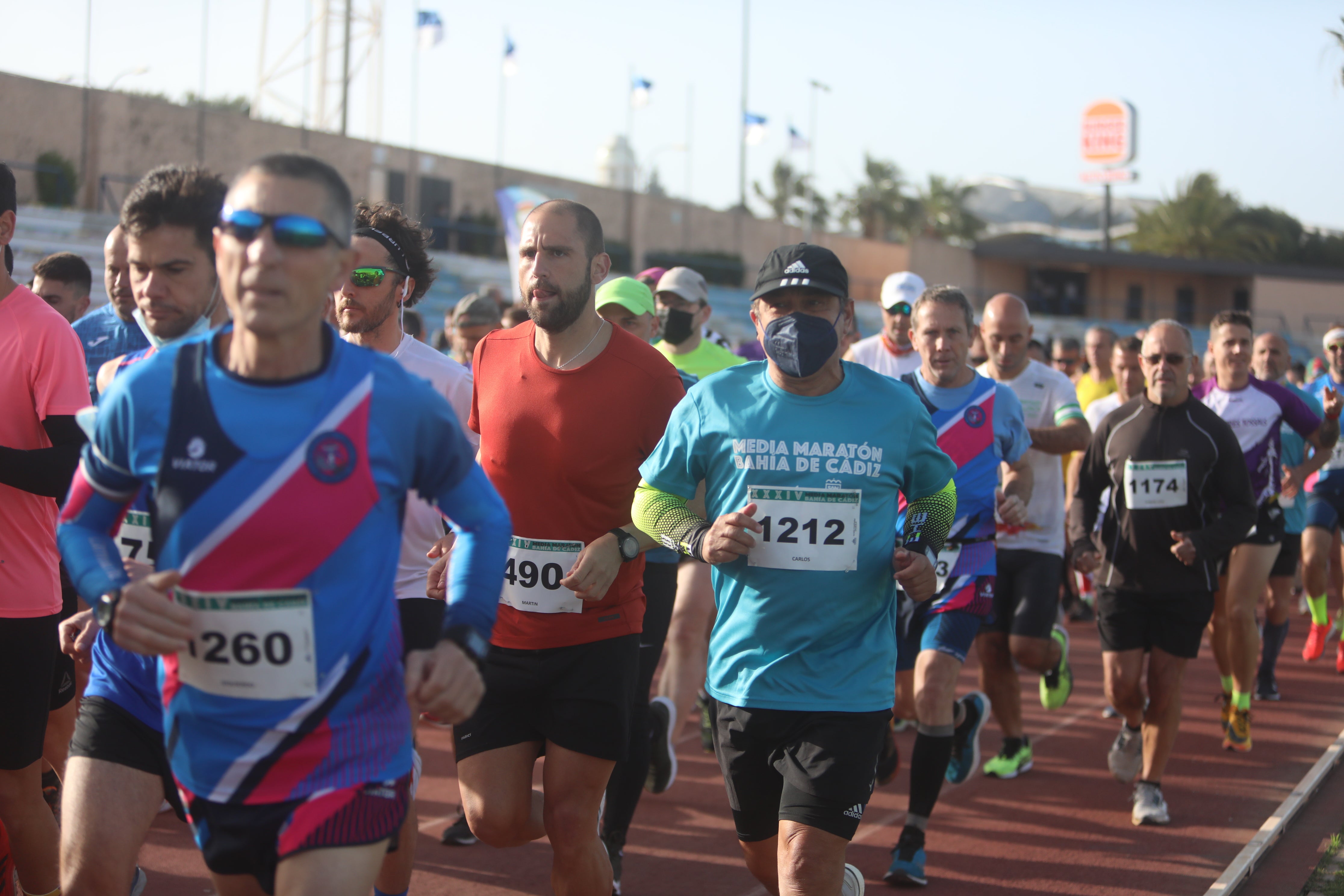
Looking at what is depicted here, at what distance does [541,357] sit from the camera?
13.7 feet

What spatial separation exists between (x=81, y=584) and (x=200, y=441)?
0.41 meters

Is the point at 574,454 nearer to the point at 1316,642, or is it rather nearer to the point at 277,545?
the point at 277,545

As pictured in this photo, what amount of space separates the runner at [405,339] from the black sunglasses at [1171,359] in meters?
3.48

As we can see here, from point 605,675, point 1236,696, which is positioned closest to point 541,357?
point 605,675

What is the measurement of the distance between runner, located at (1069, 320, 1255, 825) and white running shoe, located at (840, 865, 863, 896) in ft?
8.72

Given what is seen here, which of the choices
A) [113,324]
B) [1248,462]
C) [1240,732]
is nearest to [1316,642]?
[1248,462]

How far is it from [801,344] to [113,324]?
2.98 metres

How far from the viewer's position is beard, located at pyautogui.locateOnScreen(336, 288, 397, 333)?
174 inches

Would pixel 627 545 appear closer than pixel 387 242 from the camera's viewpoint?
Yes

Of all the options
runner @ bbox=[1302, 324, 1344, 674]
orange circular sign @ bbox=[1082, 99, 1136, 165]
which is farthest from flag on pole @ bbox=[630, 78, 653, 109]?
runner @ bbox=[1302, 324, 1344, 674]

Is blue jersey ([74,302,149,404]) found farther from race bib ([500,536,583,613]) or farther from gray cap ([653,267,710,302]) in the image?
gray cap ([653,267,710,302])

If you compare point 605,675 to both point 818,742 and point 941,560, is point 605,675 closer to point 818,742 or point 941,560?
point 818,742

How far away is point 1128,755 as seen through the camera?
6.38m

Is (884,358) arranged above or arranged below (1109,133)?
below
